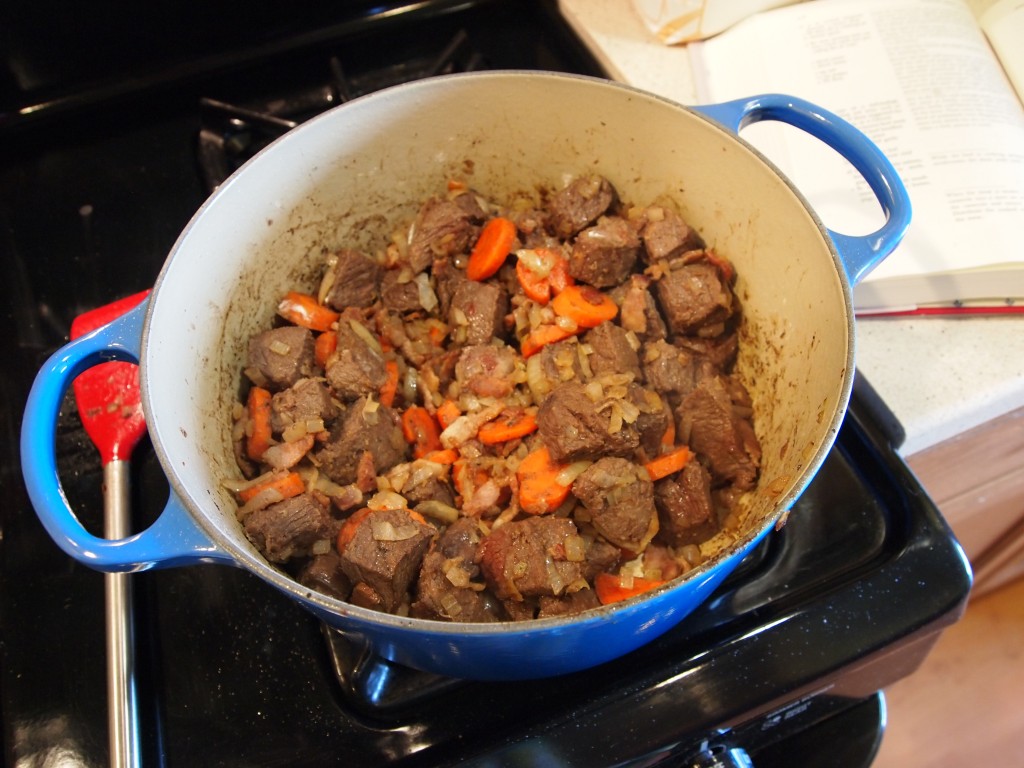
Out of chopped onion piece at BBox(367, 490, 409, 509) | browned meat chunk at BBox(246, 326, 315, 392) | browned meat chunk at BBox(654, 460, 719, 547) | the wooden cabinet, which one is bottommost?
the wooden cabinet

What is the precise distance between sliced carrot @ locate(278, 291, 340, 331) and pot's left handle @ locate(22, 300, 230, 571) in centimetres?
43

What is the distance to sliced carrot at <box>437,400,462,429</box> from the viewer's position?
1.20 metres

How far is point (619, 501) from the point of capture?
1062 millimetres

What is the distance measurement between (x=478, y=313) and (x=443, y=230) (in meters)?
0.17

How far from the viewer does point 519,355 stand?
129cm

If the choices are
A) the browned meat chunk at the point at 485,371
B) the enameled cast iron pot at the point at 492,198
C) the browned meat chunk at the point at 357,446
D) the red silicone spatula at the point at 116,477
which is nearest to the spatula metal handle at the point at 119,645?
the red silicone spatula at the point at 116,477

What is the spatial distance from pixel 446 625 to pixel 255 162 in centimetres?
75

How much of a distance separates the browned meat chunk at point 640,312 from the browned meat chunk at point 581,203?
13cm

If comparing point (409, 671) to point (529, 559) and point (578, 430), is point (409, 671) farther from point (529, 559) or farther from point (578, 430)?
point (578, 430)

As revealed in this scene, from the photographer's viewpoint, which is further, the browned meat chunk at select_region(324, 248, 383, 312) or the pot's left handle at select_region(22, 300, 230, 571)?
the browned meat chunk at select_region(324, 248, 383, 312)

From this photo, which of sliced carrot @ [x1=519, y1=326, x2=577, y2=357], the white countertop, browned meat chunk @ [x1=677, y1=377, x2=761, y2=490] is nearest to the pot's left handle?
sliced carrot @ [x1=519, y1=326, x2=577, y2=357]

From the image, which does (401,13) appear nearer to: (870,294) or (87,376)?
(87,376)

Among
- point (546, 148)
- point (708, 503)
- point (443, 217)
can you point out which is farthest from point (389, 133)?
point (708, 503)

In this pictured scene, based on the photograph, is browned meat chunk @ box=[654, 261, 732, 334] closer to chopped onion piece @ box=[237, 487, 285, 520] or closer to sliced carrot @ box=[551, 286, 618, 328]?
sliced carrot @ box=[551, 286, 618, 328]
